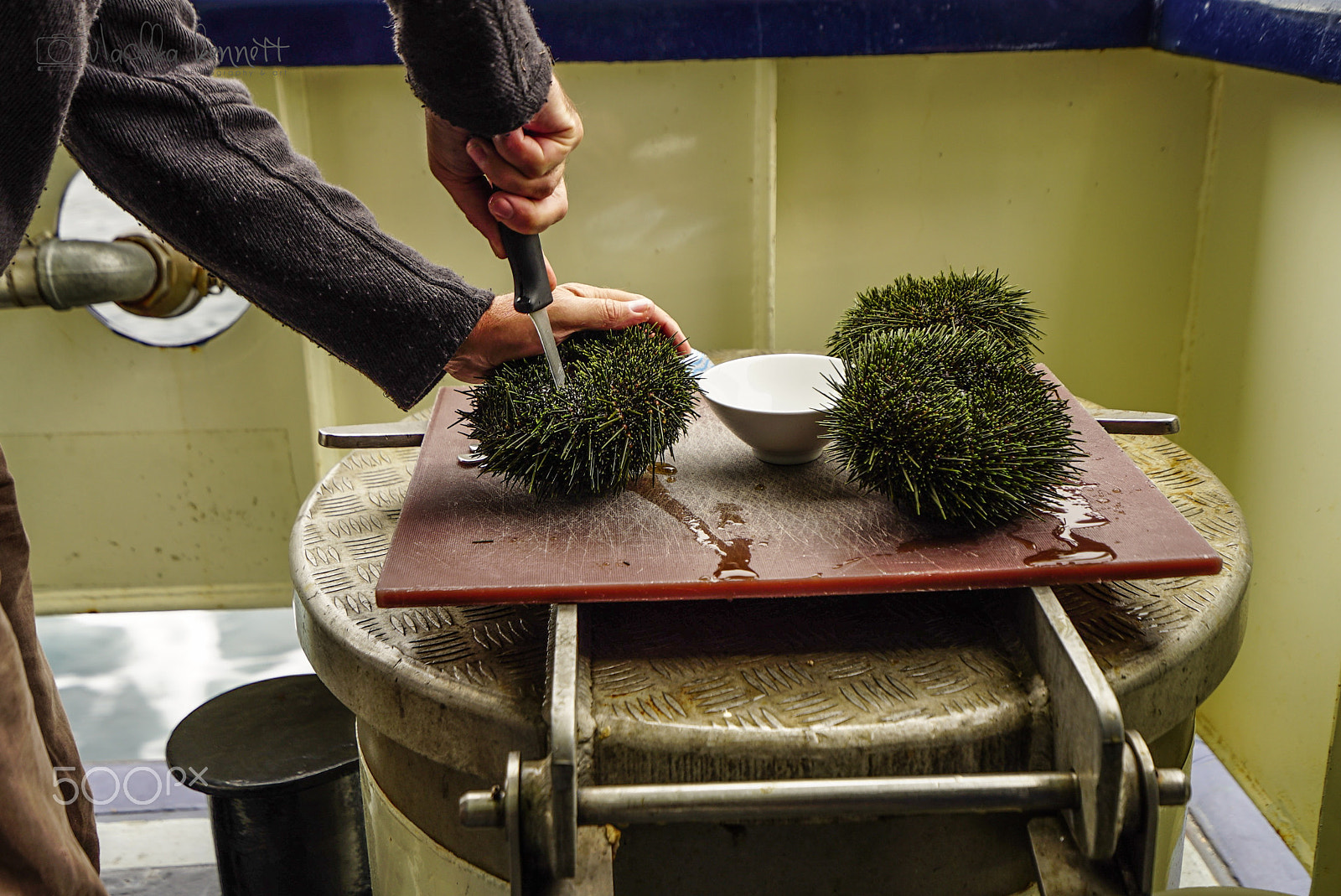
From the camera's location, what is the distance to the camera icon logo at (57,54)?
0.71 m

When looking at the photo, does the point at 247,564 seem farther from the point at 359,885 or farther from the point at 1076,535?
the point at 1076,535

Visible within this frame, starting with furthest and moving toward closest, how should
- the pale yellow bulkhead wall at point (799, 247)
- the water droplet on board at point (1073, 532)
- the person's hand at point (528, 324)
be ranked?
the pale yellow bulkhead wall at point (799, 247) → the person's hand at point (528, 324) → the water droplet on board at point (1073, 532)

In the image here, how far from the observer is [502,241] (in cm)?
96

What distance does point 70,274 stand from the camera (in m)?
1.57

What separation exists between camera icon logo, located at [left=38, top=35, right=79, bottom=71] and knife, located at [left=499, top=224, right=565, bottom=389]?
0.35m

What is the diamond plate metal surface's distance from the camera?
733 mm

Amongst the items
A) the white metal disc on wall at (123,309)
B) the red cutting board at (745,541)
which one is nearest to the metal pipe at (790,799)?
the red cutting board at (745,541)

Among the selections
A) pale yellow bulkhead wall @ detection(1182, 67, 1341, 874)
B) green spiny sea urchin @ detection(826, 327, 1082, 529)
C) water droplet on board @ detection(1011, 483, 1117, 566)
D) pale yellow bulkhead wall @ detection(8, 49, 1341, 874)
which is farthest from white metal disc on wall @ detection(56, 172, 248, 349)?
pale yellow bulkhead wall @ detection(1182, 67, 1341, 874)

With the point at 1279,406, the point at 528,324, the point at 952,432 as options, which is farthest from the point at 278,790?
the point at 1279,406

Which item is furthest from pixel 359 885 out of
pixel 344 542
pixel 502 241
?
pixel 502 241

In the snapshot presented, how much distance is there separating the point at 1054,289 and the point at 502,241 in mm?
1252

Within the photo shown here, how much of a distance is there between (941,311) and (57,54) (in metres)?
0.82

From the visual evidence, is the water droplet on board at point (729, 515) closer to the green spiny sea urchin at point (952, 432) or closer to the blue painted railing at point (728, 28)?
the green spiny sea urchin at point (952, 432)

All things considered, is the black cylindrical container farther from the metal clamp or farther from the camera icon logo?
the metal clamp
